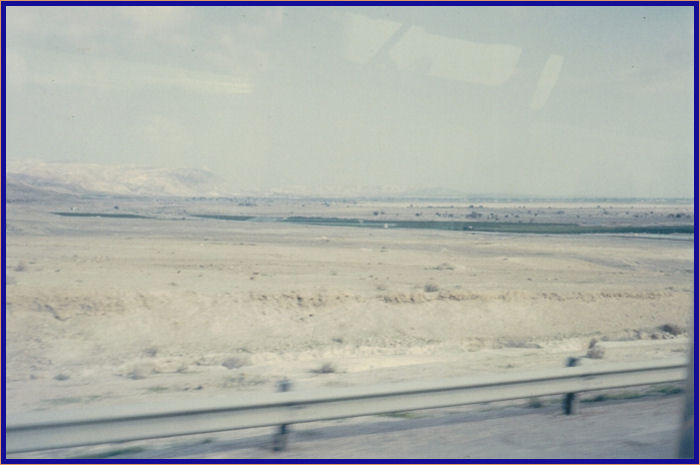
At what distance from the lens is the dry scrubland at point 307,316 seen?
1092 cm

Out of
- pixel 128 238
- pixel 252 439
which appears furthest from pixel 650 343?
pixel 128 238

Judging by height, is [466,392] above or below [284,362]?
above

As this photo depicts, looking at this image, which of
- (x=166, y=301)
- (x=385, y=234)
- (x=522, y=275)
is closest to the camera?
(x=166, y=301)

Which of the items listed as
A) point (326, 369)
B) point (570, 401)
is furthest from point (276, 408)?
point (326, 369)

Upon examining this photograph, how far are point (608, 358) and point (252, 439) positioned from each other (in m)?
7.12

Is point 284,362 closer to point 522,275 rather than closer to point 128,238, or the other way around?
point 522,275

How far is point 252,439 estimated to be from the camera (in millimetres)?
6055

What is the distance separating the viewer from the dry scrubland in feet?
35.8

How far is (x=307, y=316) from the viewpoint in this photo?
17562mm

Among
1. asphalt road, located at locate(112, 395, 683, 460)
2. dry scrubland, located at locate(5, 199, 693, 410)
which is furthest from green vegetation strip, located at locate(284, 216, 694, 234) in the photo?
asphalt road, located at locate(112, 395, 683, 460)

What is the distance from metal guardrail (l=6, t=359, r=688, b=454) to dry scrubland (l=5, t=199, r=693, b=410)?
0.40 meters

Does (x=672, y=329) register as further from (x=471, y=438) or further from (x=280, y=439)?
(x=280, y=439)

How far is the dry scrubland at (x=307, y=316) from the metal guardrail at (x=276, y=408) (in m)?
0.40

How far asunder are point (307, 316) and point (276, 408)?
39.2 feet
